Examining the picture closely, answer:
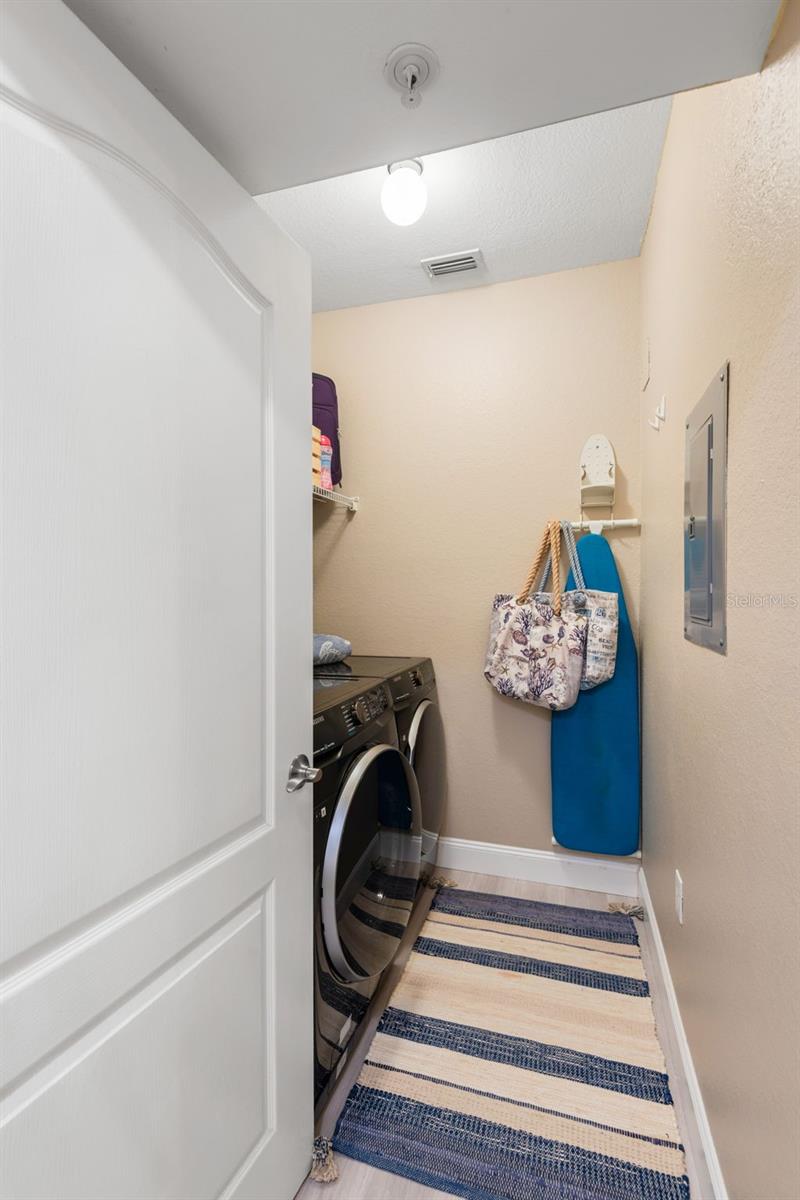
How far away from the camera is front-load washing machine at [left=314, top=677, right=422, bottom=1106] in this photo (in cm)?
126

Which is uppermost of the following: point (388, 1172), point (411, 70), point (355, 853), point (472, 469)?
point (411, 70)

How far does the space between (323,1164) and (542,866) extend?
1405 millimetres

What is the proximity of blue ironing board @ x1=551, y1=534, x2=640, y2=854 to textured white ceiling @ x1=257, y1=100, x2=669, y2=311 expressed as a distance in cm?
Answer: 107

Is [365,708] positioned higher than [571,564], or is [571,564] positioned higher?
[571,564]

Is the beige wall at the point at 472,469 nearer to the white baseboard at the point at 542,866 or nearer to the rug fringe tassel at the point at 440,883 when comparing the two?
the white baseboard at the point at 542,866

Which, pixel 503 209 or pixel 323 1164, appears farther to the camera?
pixel 503 209

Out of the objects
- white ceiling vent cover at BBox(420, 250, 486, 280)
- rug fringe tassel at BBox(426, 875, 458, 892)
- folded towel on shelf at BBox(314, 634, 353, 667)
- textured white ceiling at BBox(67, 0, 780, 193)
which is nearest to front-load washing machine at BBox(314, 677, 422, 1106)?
folded towel on shelf at BBox(314, 634, 353, 667)

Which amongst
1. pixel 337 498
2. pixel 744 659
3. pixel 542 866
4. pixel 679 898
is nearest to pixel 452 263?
pixel 337 498

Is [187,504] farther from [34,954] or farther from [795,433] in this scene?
[795,433]

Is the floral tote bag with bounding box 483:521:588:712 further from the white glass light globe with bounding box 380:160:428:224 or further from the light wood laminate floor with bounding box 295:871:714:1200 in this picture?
the white glass light globe with bounding box 380:160:428:224

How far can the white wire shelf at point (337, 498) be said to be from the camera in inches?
89.0

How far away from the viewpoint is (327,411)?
2.53 metres

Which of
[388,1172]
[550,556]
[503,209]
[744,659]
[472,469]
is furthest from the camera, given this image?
[472,469]

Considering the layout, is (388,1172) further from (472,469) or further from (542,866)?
(472,469)
